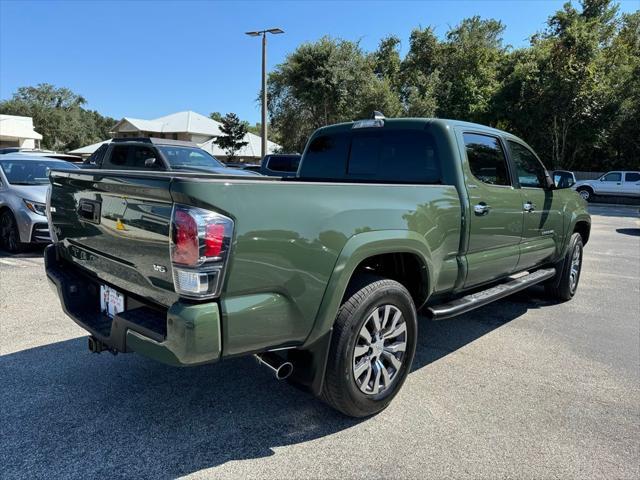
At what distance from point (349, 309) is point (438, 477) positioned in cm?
102

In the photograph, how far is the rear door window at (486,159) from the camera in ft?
13.1

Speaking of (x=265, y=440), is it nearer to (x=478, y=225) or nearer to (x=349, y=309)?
(x=349, y=309)

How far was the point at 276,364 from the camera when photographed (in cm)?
265

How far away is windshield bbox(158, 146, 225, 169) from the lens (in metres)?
10.4

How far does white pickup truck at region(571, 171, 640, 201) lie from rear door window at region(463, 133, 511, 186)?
869 inches

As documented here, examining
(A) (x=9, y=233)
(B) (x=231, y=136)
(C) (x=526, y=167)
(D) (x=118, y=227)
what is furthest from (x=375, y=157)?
(B) (x=231, y=136)

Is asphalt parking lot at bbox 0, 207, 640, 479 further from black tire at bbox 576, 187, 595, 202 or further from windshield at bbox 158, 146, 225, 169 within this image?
black tire at bbox 576, 187, 595, 202

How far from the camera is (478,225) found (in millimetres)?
3873

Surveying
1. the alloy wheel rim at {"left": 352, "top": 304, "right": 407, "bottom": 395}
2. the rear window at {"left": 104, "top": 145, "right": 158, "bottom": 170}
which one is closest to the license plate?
the alloy wheel rim at {"left": 352, "top": 304, "right": 407, "bottom": 395}

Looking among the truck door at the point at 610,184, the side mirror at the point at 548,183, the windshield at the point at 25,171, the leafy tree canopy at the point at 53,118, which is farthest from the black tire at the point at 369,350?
the leafy tree canopy at the point at 53,118

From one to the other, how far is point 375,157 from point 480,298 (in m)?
1.51

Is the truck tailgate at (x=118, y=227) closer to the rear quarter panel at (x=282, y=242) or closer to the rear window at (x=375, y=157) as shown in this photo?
the rear quarter panel at (x=282, y=242)

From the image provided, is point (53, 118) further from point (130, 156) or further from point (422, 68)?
point (130, 156)

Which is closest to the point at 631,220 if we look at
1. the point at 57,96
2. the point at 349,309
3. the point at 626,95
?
the point at 626,95
